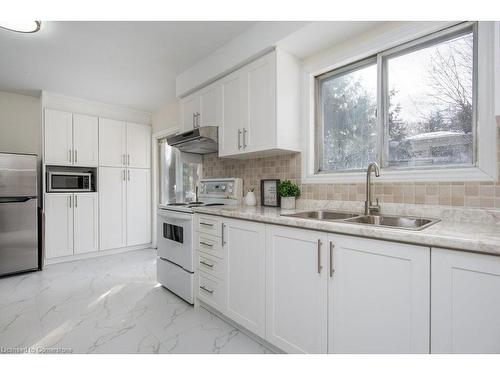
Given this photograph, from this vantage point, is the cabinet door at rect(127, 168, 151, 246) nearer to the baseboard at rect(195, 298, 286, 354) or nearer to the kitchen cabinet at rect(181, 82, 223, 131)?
the kitchen cabinet at rect(181, 82, 223, 131)

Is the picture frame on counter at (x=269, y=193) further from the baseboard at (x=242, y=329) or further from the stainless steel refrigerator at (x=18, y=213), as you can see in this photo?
the stainless steel refrigerator at (x=18, y=213)

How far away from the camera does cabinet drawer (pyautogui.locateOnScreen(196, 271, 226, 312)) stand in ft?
6.57

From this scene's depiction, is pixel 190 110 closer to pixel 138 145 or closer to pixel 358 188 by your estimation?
pixel 138 145

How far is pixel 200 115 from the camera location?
287cm

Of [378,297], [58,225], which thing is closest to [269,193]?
[378,297]

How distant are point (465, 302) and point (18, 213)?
4.29m

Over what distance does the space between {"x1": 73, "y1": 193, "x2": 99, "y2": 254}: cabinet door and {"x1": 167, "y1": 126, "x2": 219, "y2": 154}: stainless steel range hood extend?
1.81m

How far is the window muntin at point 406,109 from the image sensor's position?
1.55 metres

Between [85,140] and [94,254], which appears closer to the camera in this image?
[85,140]

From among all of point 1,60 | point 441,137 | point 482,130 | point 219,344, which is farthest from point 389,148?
point 1,60

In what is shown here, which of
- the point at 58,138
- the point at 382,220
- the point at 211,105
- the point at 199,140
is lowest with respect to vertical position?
the point at 382,220

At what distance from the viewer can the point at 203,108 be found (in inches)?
111

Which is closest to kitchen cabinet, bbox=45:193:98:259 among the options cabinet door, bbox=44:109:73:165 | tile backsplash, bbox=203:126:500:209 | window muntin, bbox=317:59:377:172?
cabinet door, bbox=44:109:73:165

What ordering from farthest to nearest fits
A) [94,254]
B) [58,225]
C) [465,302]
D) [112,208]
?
1. [112,208]
2. [94,254]
3. [58,225]
4. [465,302]
